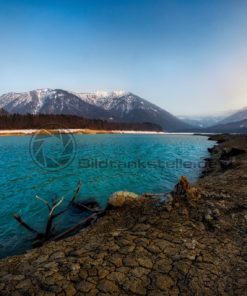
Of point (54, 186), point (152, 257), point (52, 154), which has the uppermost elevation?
point (152, 257)

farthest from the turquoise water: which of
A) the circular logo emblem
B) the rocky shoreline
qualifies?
the rocky shoreline

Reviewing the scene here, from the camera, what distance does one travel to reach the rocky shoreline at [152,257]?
634cm

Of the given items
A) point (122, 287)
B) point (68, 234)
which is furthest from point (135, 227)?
point (68, 234)

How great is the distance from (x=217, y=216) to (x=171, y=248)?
3144 mm

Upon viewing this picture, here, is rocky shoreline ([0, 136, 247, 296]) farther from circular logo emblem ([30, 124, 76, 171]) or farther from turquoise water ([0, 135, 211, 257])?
circular logo emblem ([30, 124, 76, 171])

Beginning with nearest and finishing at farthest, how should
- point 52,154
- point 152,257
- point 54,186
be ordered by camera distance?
point 152,257, point 54,186, point 52,154

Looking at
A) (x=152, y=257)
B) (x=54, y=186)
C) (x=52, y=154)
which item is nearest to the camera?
(x=152, y=257)

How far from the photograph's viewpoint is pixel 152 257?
755 cm

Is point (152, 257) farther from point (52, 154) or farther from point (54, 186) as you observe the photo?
point (52, 154)

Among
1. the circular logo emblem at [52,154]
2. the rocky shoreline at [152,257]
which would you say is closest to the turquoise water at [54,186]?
the circular logo emblem at [52,154]

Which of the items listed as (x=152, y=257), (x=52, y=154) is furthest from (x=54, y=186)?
(x=52, y=154)

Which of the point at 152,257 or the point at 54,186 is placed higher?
the point at 152,257

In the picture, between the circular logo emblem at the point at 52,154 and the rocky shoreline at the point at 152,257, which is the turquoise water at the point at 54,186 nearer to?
the circular logo emblem at the point at 52,154

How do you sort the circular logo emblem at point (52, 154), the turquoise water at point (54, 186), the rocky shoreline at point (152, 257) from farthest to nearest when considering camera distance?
the circular logo emblem at point (52, 154) → the turquoise water at point (54, 186) → the rocky shoreline at point (152, 257)
